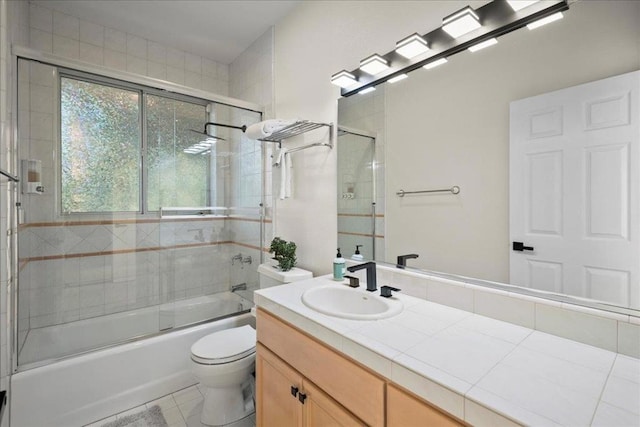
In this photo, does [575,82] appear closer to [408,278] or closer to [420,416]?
[408,278]

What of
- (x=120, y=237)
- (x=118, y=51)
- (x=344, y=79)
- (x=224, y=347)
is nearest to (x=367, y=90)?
(x=344, y=79)

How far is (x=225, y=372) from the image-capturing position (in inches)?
63.8

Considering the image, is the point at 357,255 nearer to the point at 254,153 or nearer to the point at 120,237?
the point at 254,153

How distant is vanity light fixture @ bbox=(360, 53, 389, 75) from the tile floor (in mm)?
2117

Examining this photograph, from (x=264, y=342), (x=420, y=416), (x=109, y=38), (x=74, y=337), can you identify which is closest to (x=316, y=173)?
(x=264, y=342)

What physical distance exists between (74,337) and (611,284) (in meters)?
2.91

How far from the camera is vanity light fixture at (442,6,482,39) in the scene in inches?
44.6

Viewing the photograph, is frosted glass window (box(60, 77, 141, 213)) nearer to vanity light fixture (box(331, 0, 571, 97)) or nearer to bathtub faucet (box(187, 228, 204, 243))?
bathtub faucet (box(187, 228, 204, 243))

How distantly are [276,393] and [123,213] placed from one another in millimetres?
2023

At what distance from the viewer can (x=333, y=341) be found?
0.98 meters

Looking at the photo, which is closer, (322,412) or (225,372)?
(322,412)

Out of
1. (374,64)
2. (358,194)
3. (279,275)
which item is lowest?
(279,275)

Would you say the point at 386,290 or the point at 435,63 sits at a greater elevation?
the point at 435,63

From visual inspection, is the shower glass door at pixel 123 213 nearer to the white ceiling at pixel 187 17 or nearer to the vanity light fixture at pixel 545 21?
the white ceiling at pixel 187 17
